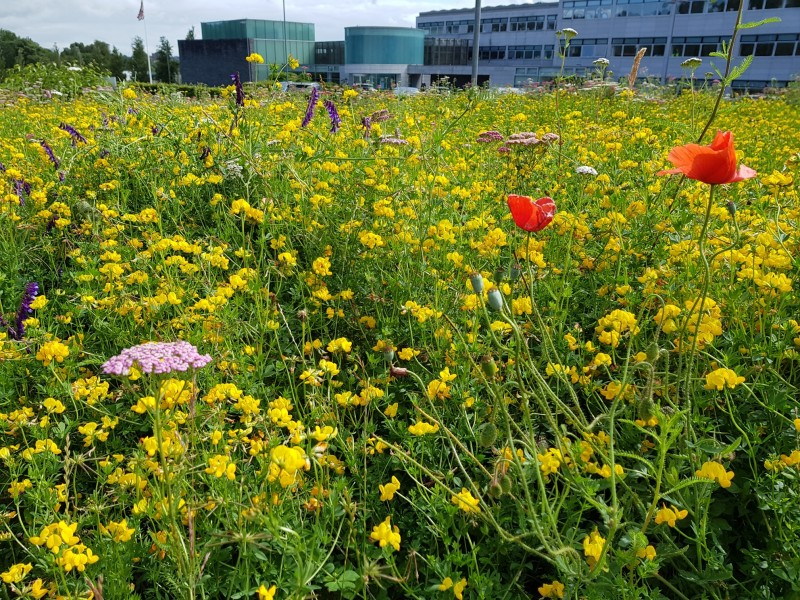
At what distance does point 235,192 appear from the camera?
3785 millimetres

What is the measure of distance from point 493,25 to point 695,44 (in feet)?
73.2

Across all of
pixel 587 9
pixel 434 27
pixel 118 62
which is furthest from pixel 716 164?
pixel 434 27

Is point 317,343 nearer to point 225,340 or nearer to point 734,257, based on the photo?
point 225,340

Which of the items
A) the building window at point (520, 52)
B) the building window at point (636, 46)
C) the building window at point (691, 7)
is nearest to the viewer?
the building window at point (691, 7)

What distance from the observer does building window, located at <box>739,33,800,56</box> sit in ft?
112

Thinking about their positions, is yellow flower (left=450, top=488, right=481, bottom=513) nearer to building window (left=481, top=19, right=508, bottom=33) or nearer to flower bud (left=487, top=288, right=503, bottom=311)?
flower bud (left=487, top=288, right=503, bottom=311)

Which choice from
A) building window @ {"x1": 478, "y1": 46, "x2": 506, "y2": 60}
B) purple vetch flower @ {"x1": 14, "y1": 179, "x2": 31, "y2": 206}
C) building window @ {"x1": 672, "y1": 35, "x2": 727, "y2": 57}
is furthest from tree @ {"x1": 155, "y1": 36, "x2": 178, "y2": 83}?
purple vetch flower @ {"x1": 14, "y1": 179, "x2": 31, "y2": 206}

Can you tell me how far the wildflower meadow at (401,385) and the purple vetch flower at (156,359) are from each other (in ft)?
0.04

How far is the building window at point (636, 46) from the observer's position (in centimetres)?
4078

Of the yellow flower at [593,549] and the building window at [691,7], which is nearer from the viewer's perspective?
the yellow flower at [593,549]

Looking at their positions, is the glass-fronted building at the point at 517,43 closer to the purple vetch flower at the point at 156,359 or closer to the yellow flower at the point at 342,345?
the yellow flower at the point at 342,345

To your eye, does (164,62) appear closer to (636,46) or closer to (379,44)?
(379,44)

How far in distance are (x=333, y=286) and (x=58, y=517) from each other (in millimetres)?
1616

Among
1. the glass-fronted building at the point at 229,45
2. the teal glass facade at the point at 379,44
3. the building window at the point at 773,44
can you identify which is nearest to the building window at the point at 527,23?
the teal glass facade at the point at 379,44
